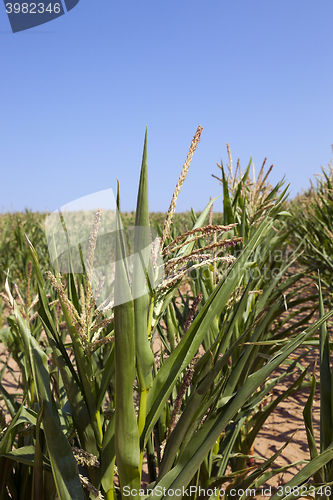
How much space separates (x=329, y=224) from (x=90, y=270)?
2.69 m

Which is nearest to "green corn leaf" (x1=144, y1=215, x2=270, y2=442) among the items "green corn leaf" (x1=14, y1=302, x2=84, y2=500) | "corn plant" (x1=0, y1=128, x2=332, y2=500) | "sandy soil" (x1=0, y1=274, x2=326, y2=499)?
"corn plant" (x1=0, y1=128, x2=332, y2=500)

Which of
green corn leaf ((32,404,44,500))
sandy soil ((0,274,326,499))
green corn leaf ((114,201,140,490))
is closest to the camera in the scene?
green corn leaf ((114,201,140,490))

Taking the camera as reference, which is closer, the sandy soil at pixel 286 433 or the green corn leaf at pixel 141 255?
the green corn leaf at pixel 141 255

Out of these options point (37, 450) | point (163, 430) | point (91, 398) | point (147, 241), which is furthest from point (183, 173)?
point (163, 430)

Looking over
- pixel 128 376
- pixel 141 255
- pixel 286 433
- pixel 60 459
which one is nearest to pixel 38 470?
pixel 60 459

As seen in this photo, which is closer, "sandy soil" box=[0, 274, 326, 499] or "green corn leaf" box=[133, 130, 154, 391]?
"green corn leaf" box=[133, 130, 154, 391]

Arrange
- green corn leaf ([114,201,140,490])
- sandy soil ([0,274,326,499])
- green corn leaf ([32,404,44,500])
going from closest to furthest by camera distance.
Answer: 1. green corn leaf ([114,201,140,490])
2. green corn leaf ([32,404,44,500])
3. sandy soil ([0,274,326,499])

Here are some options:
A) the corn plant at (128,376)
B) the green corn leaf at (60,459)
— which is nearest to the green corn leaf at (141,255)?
the corn plant at (128,376)

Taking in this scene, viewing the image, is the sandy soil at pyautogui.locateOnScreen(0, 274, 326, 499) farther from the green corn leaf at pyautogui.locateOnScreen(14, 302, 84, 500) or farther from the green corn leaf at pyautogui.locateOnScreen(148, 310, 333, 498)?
the green corn leaf at pyautogui.locateOnScreen(14, 302, 84, 500)

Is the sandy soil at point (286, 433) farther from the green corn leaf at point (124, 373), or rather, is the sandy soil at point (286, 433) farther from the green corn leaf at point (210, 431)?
the green corn leaf at point (124, 373)

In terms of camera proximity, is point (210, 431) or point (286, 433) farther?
point (286, 433)

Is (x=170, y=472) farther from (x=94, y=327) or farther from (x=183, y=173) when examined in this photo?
(x=183, y=173)

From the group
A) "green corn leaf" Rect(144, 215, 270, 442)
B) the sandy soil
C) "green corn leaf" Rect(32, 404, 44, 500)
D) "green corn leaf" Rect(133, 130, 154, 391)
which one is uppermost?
"green corn leaf" Rect(133, 130, 154, 391)

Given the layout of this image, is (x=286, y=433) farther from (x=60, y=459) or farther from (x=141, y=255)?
(x=141, y=255)
